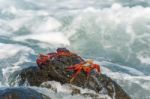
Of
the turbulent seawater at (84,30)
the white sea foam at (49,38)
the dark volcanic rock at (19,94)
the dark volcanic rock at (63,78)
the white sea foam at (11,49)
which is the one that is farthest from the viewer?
the white sea foam at (49,38)

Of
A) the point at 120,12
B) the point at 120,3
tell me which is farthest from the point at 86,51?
the point at 120,3

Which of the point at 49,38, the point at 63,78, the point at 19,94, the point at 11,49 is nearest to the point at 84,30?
the point at 49,38

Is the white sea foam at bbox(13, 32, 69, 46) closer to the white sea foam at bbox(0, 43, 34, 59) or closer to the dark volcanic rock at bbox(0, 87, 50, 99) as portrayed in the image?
the white sea foam at bbox(0, 43, 34, 59)

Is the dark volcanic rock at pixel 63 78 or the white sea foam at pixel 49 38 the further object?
the white sea foam at pixel 49 38

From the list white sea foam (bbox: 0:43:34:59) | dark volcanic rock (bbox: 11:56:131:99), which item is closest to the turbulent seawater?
white sea foam (bbox: 0:43:34:59)

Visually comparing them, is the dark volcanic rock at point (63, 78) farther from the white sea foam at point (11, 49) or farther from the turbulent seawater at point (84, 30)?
the white sea foam at point (11, 49)

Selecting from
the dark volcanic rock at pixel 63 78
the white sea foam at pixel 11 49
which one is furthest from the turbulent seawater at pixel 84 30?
the dark volcanic rock at pixel 63 78
